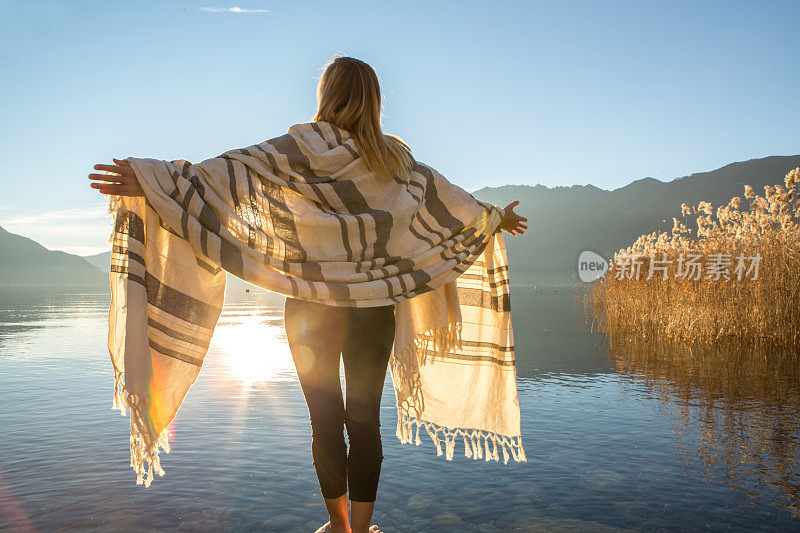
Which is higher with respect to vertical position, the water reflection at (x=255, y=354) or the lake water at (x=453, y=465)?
the lake water at (x=453, y=465)

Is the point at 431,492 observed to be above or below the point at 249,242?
below

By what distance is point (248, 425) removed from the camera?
4465 mm

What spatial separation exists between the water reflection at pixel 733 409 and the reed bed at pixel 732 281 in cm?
51

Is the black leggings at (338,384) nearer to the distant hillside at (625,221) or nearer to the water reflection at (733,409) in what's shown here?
the water reflection at (733,409)

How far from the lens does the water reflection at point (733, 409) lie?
329cm

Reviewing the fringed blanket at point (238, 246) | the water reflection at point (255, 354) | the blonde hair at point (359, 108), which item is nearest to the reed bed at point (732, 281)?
the water reflection at point (255, 354)

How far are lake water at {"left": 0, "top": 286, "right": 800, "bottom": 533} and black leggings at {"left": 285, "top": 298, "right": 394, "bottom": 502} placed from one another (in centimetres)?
63

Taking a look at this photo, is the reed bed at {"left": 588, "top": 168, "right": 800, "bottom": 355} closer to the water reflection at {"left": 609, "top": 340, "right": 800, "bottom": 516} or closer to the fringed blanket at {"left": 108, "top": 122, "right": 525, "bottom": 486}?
the water reflection at {"left": 609, "top": 340, "right": 800, "bottom": 516}

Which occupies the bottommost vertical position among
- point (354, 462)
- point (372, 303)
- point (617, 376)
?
point (617, 376)

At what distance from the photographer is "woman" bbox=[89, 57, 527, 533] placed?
1.94 m

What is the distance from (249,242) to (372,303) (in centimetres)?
46

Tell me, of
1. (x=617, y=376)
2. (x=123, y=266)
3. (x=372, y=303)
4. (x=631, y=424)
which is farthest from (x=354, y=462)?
(x=617, y=376)

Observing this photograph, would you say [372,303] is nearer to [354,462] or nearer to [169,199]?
[354,462]

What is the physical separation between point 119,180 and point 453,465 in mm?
2372
